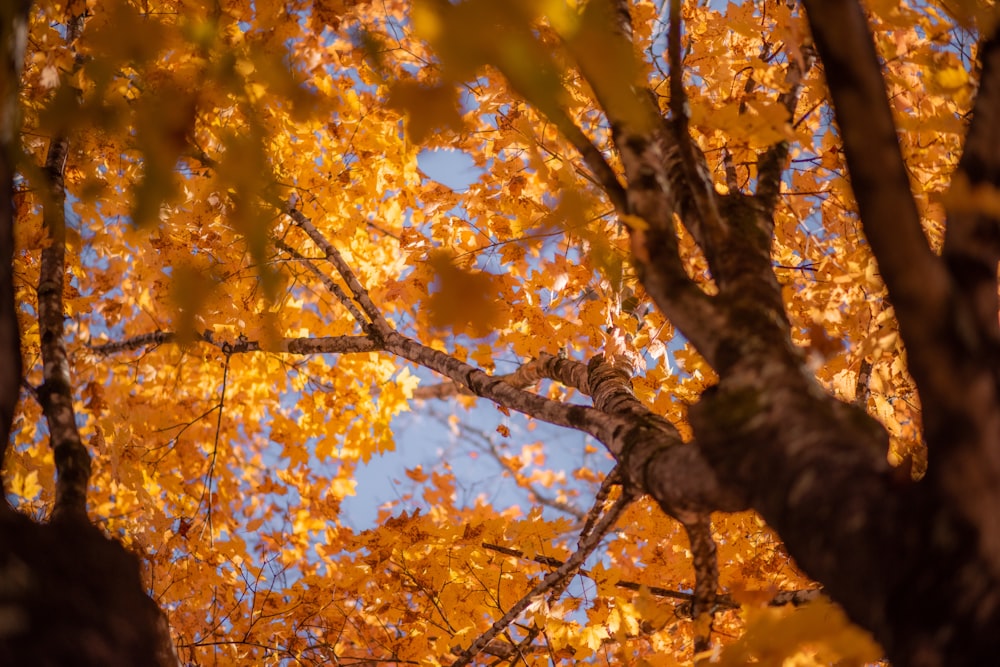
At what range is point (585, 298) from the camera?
4.38 metres

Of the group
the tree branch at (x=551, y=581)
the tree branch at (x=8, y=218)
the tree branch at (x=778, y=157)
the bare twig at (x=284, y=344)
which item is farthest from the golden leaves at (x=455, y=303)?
the tree branch at (x=8, y=218)

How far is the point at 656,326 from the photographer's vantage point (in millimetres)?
4273

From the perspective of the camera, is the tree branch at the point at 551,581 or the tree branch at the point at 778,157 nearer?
the tree branch at the point at 778,157

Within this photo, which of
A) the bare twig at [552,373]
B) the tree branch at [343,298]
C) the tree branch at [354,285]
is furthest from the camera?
the tree branch at [343,298]

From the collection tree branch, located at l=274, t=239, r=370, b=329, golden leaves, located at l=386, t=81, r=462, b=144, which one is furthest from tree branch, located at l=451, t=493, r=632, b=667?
tree branch, located at l=274, t=239, r=370, b=329

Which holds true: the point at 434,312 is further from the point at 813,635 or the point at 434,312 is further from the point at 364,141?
the point at 364,141

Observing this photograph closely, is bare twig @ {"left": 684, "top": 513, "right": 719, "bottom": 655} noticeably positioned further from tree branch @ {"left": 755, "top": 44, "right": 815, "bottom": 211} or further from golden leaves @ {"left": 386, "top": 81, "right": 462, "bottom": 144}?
golden leaves @ {"left": 386, "top": 81, "right": 462, "bottom": 144}

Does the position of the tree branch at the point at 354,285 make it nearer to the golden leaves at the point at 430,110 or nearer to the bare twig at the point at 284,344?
the bare twig at the point at 284,344

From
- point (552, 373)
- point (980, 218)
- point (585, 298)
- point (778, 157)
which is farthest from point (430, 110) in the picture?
point (585, 298)

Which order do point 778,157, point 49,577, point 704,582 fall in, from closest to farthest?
point 49,577
point 704,582
point 778,157

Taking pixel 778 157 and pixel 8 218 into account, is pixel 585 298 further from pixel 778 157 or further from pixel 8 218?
pixel 8 218

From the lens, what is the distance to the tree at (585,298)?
3.48 ft

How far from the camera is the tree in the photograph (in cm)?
106

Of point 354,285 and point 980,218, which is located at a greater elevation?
point 354,285
